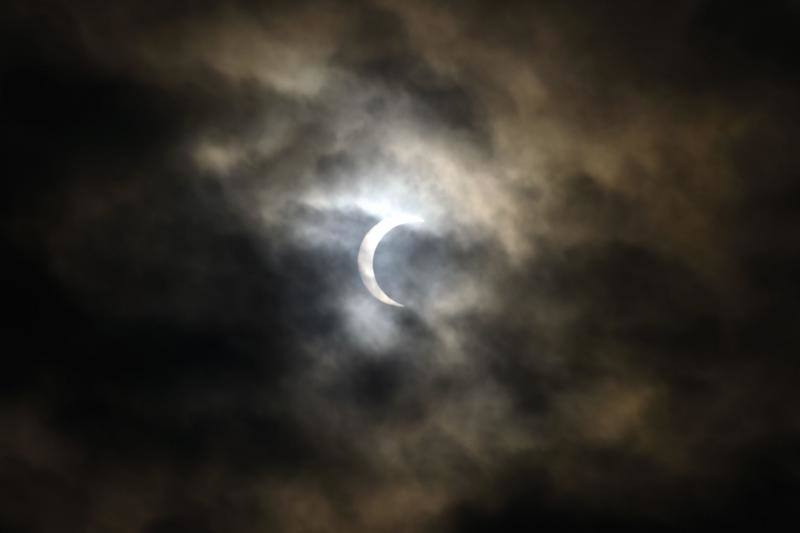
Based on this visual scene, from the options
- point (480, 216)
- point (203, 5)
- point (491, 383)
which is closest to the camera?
point (203, 5)

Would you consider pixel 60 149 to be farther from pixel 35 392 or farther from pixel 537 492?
pixel 537 492

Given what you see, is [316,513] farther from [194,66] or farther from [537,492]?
[194,66]

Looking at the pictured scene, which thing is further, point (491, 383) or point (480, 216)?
point (491, 383)

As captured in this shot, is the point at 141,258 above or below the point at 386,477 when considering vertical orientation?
above

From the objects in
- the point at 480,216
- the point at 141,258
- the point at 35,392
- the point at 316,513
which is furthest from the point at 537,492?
the point at 35,392

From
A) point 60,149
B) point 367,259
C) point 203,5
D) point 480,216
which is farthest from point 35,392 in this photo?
point 480,216

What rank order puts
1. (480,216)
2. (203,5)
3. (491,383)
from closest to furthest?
(203,5)
(480,216)
(491,383)

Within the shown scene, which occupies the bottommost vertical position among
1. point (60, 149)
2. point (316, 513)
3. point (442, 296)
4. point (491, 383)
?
point (316, 513)
